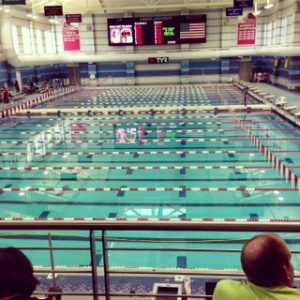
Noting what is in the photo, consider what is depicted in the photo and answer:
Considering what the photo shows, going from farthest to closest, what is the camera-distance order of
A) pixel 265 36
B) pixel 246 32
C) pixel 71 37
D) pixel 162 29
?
pixel 265 36 → pixel 71 37 → pixel 246 32 → pixel 162 29

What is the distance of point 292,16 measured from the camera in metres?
20.5

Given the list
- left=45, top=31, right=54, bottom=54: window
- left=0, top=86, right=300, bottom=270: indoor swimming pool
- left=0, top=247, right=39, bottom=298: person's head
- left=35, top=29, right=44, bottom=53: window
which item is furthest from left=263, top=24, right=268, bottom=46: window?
left=0, top=247, right=39, bottom=298: person's head

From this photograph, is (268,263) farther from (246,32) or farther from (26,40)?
(246,32)

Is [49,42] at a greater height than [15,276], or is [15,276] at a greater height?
[49,42]

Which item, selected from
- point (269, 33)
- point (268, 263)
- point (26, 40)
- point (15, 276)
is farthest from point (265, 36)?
point (15, 276)

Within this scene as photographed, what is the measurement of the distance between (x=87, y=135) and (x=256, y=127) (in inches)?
235

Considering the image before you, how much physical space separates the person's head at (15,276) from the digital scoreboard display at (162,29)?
79.3ft

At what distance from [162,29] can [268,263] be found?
24.4 meters

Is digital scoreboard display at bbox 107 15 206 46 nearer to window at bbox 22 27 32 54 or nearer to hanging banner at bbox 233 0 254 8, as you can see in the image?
window at bbox 22 27 32 54

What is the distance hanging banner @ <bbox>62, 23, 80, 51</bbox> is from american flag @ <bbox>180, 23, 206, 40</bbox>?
7819 mm

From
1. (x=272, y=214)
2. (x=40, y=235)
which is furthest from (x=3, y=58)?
(x=272, y=214)

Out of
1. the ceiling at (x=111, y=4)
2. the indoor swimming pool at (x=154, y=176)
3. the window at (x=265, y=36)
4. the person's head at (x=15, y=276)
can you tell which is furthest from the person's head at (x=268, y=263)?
the window at (x=265, y=36)

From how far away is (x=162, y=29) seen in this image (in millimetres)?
24297

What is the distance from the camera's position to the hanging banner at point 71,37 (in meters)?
27.2
